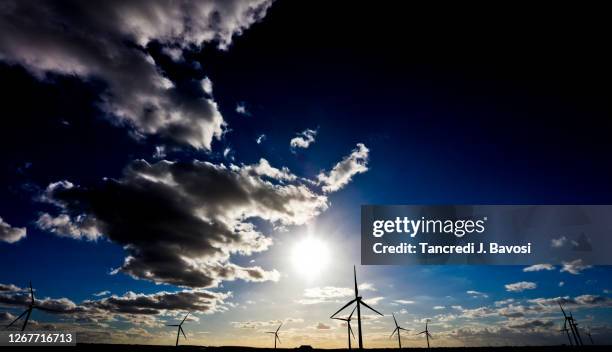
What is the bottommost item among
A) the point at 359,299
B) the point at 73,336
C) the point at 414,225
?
the point at 73,336

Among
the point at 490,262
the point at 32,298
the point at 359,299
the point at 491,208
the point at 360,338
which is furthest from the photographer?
the point at 32,298

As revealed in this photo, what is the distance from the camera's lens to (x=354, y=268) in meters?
109

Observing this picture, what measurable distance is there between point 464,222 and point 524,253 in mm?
9562

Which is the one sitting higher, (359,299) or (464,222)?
(464,222)

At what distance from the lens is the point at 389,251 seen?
52312mm

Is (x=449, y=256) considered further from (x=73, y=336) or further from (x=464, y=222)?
(x=73, y=336)

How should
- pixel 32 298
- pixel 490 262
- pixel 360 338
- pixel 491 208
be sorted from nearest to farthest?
pixel 490 262, pixel 491 208, pixel 360 338, pixel 32 298

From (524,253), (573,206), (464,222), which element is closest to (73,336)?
(464,222)

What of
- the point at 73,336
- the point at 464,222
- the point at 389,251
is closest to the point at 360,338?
the point at 389,251

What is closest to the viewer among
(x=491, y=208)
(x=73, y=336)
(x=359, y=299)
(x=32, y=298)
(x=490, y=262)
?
(x=490, y=262)

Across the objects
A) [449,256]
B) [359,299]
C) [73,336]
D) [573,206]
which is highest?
[573,206]

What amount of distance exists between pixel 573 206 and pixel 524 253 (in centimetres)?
1208

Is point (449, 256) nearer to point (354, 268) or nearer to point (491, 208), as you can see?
point (491, 208)

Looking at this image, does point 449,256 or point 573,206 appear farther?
point 573,206
